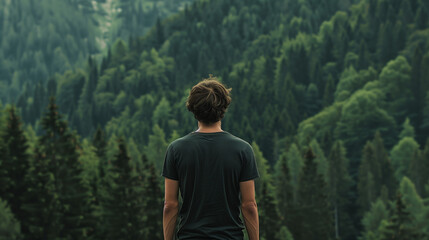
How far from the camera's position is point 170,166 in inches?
299

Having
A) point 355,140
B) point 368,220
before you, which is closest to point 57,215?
point 368,220

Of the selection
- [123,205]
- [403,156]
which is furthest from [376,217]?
[123,205]

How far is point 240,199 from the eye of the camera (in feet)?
25.4

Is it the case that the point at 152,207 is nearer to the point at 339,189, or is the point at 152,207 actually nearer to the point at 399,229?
the point at 399,229

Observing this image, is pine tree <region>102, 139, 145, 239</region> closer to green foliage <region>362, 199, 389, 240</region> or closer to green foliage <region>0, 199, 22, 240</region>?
green foliage <region>0, 199, 22, 240</region>

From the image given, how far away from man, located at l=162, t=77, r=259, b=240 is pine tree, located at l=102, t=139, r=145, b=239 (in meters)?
54.7

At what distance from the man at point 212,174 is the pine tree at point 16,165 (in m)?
48.5

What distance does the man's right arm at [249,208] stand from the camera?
755 centimetres

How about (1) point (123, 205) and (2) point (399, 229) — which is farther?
(2) point (399, 229)

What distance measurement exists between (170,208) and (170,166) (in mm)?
484

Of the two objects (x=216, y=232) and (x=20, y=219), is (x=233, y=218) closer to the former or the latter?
Answer: (x=216, y=232)

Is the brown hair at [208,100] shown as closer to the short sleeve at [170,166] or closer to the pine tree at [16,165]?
the short sleeve at [170,166]

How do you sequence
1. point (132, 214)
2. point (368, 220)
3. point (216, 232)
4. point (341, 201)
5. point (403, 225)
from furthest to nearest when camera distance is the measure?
1. point (341, 201)
2. point (368, 220)
3. point (403, 225)
4. point (132, 214)
5. point (216, 232)

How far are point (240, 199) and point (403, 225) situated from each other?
77269 millimetres
